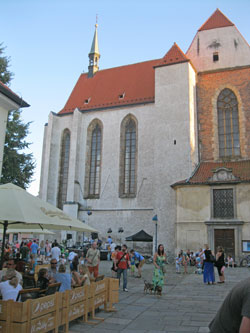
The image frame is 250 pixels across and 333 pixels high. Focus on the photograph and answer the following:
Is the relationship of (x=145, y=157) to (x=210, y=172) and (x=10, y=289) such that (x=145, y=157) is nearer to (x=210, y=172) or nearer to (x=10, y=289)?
(x=210, y=172)

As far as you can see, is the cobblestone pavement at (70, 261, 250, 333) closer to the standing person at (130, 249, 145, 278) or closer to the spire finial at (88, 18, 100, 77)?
the standing person at (130, 249, 145, 278)

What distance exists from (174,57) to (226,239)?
48.5 ft

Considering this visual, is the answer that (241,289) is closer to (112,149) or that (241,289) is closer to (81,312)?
(81,312)

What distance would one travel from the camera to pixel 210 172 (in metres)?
23.4

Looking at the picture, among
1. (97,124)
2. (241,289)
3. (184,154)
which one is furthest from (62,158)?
(241,289)

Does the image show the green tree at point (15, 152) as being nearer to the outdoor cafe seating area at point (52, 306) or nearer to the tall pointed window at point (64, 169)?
the tall pointed window at point (64, 169)

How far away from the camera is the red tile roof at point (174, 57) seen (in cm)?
2653

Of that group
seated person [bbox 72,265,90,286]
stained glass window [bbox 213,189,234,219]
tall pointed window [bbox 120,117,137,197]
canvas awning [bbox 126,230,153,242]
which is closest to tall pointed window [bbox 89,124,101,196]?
tall pointed window [bbox 120,117,137,197]

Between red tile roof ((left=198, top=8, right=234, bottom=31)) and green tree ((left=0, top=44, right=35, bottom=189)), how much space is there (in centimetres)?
1660

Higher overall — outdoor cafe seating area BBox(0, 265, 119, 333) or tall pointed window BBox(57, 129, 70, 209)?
tall pointed window BBox(57, 129, 70, 209)

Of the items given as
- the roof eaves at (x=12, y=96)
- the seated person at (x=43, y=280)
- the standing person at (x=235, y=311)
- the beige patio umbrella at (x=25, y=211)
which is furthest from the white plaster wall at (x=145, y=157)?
the standing person at (x=235, y=311)

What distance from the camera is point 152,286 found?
983cm

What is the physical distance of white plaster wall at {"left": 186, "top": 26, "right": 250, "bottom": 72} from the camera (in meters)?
26.8

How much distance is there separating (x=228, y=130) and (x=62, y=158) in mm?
15144
